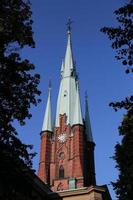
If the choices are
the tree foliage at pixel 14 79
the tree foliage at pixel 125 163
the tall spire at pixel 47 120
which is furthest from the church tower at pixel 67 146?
the tree foliage at pixel 14 79

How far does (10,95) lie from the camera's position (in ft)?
47.2

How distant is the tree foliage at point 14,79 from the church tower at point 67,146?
3602 cm

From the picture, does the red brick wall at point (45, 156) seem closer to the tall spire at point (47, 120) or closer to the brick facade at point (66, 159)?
the brick facade at point (66, 159)

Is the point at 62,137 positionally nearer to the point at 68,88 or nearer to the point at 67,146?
the point at 67,146

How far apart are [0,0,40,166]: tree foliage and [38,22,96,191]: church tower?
118 ft

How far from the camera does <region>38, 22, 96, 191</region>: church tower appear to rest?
173 feet

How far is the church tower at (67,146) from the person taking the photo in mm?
52656

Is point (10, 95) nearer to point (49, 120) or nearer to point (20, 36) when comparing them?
point (20, 36)

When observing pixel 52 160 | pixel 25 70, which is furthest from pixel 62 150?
pixel 25 70

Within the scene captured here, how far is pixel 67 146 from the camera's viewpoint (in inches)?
2235

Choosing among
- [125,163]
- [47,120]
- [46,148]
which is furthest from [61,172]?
[125,163]

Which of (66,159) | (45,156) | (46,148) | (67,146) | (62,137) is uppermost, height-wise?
(62,137)

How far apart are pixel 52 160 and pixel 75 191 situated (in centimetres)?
2244

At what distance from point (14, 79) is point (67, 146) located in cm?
4288
